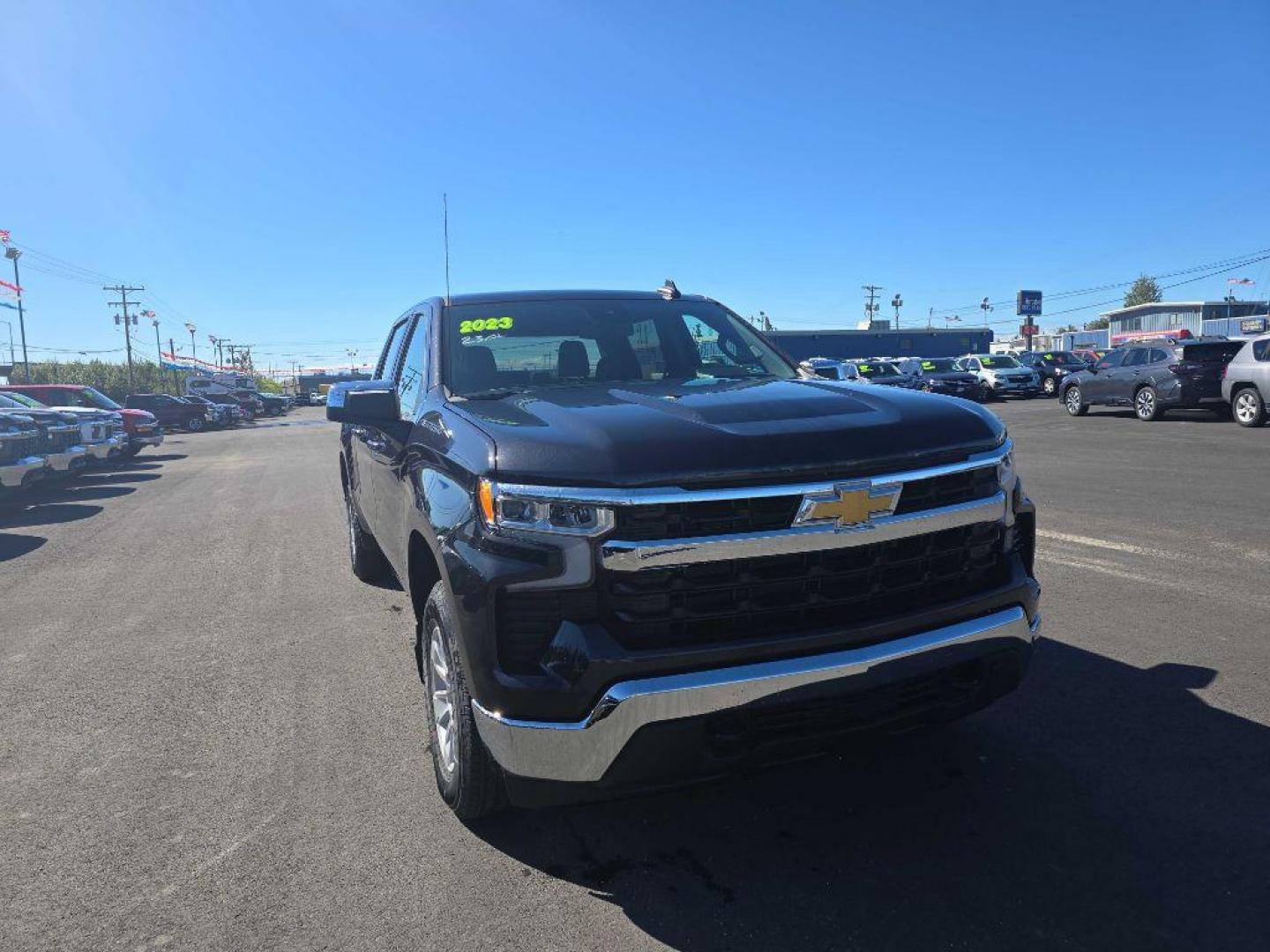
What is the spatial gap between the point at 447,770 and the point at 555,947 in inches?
31.6

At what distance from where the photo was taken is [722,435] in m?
2.46

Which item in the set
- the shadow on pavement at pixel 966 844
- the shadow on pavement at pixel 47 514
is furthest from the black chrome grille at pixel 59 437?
the shadow on pavement at pixel 966 844

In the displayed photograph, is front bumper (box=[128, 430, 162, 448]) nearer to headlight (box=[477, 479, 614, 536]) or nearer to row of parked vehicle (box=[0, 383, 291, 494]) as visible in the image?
row of parked vehicle (box=[0, 383, 291, 494])

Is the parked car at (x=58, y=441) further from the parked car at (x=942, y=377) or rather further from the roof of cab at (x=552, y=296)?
the parked car at (x=942, y=377)

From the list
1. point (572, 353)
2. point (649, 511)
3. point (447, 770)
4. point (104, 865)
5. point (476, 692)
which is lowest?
point (104, 865)

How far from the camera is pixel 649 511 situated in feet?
7.48

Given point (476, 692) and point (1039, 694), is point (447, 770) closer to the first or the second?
point (476, 692)

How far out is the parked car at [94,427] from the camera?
14.8 meters

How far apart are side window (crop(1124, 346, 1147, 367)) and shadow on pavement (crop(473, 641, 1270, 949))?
18.1 metres

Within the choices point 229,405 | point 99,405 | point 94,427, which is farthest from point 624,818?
point 229,405

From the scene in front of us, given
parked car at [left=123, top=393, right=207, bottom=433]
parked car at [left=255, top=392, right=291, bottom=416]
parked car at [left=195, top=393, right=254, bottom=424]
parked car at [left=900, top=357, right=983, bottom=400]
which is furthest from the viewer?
parked car at [left=255, top=392, right=291, bottom=416]

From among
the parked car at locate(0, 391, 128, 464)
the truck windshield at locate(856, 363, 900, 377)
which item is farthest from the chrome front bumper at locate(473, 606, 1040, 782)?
the truck windshield at locate(856, 363, 900, 377)

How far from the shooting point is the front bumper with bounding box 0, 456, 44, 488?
11.2 m

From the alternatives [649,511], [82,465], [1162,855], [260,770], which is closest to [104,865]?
[260,770]
